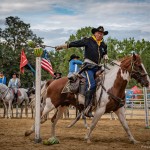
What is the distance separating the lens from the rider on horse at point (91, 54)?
10.2 meters

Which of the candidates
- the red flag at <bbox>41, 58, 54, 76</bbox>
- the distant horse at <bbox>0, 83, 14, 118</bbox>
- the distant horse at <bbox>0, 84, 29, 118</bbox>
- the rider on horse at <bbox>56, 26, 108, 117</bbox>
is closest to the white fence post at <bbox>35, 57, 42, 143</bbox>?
the rider on horse at <bbox>56, 26, 108, 117</bbox>

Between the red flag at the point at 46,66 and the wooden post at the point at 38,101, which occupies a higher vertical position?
the red flag at the point at 46,66

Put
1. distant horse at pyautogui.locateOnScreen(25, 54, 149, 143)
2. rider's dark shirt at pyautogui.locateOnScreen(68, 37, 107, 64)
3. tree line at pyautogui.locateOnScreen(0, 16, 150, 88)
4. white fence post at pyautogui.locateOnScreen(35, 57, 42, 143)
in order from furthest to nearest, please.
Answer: tree line at pyautogui.locateOnScreen(0, 16, 150, 88) → rider's dark shirt at pyautogui.locateOnScreen(68, 37, 107, 64) → distant horse at pyautogui.locateOnScreen(25, 54, 149, 143) → white fence post at pyautogui.locateOnScreen(35, 57, 42, 143)

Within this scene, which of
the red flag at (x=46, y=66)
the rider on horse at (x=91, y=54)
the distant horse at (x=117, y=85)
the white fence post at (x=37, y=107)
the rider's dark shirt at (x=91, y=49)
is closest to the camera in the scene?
the white fence post at (x=37, y=107)

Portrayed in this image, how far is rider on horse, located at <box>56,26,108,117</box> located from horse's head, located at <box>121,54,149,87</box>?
859mm

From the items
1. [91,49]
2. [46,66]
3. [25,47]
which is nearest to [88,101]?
[91,49]

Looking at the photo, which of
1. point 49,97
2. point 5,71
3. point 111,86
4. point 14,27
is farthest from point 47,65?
point 14,27

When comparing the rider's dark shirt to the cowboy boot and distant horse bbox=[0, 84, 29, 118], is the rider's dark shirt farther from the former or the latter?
distant horse bbox=[0, 84, 29, 118]

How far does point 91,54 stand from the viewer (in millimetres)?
10461

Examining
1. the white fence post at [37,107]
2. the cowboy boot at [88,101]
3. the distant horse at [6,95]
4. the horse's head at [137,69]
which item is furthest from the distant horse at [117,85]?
the distant horse at [6,95]

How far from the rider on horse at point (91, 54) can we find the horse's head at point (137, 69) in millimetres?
859

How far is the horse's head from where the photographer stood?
10086mm

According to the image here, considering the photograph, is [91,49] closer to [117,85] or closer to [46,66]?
[117,85]

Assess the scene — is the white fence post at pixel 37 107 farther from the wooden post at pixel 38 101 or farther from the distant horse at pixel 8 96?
the distant horse at pixel 8 96
